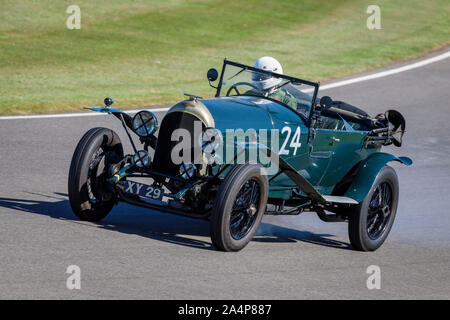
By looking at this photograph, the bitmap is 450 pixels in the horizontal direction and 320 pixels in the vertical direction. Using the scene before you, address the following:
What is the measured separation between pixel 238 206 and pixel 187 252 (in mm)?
644

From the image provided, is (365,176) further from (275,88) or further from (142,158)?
(142,158)

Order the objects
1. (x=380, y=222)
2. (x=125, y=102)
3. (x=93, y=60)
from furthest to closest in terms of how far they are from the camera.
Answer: (x=93, y=60) → (x=125, y=102) → (x=380, y=222)

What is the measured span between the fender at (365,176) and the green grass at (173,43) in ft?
Answer: 24.4

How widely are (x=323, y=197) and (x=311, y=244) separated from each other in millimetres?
559

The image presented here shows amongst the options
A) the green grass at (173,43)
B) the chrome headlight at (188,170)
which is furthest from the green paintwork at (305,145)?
the green grass at (173,43)

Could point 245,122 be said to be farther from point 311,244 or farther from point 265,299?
point 265,299

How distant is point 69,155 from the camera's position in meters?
11.8

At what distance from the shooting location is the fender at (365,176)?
841 centimetres

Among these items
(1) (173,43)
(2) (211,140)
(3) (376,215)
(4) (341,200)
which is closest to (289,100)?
(4) (341,200)

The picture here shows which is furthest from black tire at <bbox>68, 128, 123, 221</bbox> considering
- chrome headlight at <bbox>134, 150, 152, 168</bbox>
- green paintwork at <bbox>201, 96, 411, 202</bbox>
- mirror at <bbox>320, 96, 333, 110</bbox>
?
mirror at <bbox>320, 96, 333, 110</bbox>

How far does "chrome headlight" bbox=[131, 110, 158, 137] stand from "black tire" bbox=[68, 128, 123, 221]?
0.36 metres

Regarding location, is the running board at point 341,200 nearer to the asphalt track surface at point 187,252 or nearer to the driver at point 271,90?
the asphalt track surface at point 187,252

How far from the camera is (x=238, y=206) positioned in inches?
299
